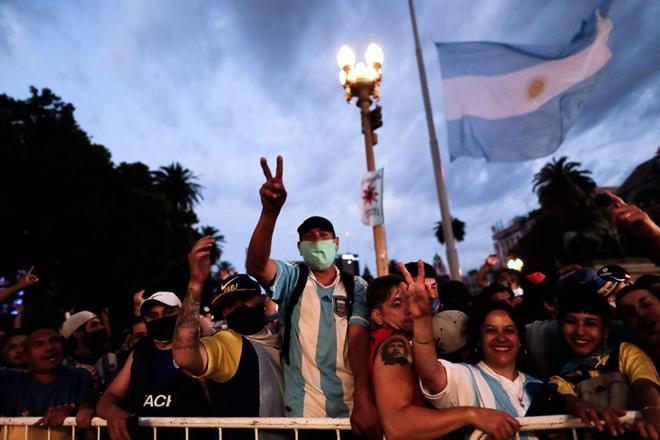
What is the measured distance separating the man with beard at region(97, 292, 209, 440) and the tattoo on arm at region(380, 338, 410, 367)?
51.5 inches

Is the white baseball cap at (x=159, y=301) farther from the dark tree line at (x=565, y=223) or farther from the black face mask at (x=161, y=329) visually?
the dark tree line at (x=565, y=223)

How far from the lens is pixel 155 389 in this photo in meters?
2.71

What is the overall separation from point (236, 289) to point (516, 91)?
27.5 ft

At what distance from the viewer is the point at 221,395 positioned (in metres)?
2.46

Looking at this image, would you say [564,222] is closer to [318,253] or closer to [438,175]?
[438,175]

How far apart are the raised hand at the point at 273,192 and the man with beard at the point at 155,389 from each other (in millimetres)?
1246

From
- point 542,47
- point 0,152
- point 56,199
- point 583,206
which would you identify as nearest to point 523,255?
point 583,206

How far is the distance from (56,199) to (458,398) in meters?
22.2

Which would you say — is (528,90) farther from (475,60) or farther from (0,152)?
(0,152)

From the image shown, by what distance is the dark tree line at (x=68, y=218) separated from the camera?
18359 mm

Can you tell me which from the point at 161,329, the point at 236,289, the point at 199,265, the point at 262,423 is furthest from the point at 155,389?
Result: the point at 199,265

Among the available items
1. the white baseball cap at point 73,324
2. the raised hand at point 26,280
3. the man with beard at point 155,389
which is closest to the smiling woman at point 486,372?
the man with beard at point 155,389

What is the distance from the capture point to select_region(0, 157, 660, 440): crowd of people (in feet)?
6.35

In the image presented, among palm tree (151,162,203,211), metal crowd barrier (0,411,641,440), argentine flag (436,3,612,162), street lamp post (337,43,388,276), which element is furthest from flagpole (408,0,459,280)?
palm tree (151,162,203,211)
